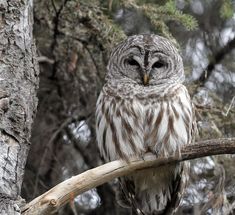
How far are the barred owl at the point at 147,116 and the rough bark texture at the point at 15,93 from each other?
736 millimetres

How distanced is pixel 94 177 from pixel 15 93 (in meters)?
0.65

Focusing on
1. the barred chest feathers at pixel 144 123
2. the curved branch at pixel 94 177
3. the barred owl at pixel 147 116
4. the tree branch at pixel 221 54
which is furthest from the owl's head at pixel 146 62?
the curved branch at pixel 94 177

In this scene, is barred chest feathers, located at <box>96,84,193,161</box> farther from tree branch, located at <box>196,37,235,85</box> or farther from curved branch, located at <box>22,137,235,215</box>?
tree branch, located at <box>196,37,235,85</box>

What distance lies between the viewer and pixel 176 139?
3965 millimetres

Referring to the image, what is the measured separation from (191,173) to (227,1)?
1.26 meters

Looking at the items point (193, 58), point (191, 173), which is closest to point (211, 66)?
point (193, 58)

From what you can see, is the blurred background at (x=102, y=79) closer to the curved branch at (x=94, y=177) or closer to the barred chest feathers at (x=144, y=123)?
the barred chest feathers at (x=144, y=123)

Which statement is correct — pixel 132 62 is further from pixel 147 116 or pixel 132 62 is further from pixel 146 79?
pixel 147 116

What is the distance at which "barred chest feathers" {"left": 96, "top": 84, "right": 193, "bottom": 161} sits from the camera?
157 inches

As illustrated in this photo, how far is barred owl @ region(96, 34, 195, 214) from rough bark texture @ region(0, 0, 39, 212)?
0.74 metres

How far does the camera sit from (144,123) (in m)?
4.02

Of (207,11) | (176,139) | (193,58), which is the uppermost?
(207,11)

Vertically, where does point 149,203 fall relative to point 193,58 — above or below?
below

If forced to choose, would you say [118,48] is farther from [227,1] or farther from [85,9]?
[227,1]
